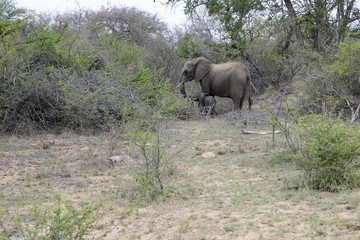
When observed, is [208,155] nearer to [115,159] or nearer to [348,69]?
[115,159]

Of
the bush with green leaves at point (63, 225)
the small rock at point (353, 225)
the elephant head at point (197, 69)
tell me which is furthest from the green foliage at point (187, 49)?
the bush with green leaves at point (63, 225)

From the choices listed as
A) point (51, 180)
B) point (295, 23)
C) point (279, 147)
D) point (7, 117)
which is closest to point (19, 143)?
point (7, 117)

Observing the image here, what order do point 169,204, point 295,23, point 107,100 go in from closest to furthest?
point 169,204, point 107,100, point 295,23

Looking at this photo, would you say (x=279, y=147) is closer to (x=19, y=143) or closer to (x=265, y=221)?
(x=265, y=221)

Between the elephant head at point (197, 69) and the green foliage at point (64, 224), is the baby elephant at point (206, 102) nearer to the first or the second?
the elephant head at point (197, 69)

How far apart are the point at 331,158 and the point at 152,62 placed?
44.0 feet

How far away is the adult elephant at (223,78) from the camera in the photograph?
38.3 feet

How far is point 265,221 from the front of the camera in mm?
3434

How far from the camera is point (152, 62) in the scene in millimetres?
17172

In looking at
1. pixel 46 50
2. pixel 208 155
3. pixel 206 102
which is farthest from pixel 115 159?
pixel 206 102

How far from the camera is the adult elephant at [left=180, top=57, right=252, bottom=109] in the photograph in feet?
38.3

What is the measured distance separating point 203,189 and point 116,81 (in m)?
4.81

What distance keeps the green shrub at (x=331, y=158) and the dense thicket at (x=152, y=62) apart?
1.81m

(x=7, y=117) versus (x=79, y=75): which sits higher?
(x=79, y=75)
